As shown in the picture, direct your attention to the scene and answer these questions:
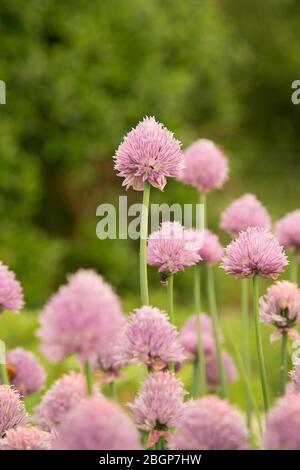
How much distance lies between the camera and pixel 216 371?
95.6 inches

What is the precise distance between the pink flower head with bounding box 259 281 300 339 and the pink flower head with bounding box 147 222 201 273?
0.49 ft

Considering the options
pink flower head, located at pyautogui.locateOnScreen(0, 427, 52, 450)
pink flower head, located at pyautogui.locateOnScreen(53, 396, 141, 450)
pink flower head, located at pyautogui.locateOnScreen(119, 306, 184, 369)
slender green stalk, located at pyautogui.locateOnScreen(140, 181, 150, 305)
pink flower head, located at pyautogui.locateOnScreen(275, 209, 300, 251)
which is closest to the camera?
pink flower head, located at pyautogui.locateOnScreen(53, 396, 141, 450)

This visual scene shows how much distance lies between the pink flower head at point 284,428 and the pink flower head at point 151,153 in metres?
0.44

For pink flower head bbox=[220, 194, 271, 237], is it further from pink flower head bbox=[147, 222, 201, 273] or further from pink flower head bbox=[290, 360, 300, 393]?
pink flower head bbox=[290, 360, 300, 393]

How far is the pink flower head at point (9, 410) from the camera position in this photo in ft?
3.20

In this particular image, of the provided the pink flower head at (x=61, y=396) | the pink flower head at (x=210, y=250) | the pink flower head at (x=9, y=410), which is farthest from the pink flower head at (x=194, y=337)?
→ the pink flower head at (x=9, y=410)

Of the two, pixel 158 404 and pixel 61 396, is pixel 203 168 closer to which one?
pixel 61 396

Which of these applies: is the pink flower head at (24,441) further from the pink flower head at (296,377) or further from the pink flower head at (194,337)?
the pink flower head at (194,337)

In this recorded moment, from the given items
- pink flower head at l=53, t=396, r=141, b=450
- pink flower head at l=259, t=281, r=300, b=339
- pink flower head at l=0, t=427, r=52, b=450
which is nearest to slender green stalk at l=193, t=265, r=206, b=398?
pink flower head at l=259, t=281, r=300, b=339

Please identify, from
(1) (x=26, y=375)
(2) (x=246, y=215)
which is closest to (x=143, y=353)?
(1) (x=26, y=375)

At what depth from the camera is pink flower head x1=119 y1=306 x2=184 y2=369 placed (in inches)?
37.1

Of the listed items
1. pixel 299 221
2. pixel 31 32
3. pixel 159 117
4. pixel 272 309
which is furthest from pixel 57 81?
pixel 272 309

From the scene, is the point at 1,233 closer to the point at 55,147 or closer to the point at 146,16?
the point at 55,147

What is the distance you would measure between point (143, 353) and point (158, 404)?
2.9 inches
